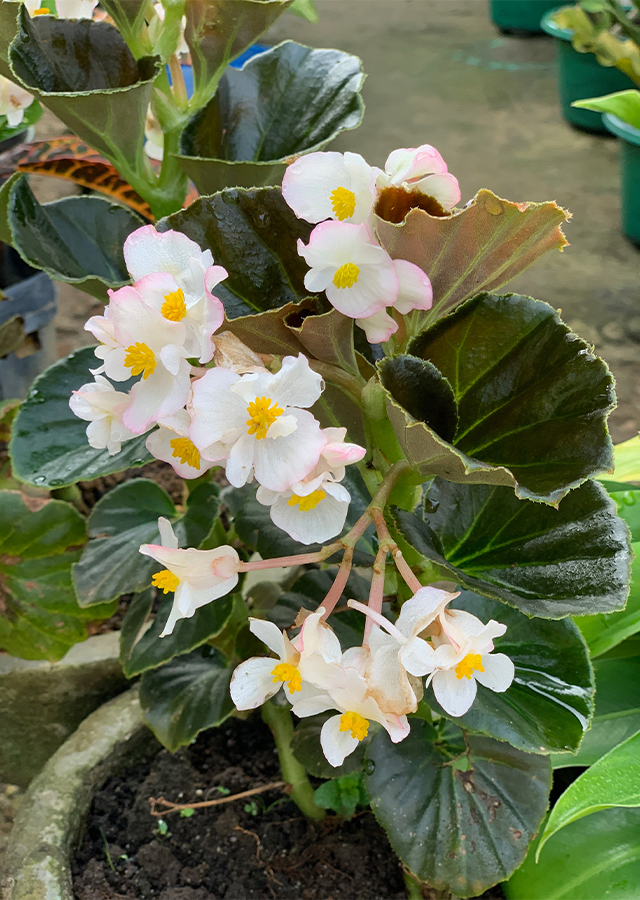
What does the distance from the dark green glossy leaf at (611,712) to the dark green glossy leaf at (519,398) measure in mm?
419

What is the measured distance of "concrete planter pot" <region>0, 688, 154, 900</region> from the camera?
744 mm

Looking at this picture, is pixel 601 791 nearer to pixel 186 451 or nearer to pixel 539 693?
pixel 539 693

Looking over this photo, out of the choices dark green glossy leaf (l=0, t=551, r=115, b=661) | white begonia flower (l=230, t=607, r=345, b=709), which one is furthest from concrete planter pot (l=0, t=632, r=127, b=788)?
white begonia flower (l=230, t=607, r=345, b=709)

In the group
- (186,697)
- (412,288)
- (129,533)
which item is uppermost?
(412,288)

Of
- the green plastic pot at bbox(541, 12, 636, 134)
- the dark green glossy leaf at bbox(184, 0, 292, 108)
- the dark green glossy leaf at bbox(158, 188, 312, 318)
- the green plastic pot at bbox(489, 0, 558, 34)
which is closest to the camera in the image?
the dark green glossy leaf at bbox(158, 188, 312, 318)

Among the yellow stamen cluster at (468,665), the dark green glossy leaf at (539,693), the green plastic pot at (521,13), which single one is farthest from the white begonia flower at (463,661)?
the green plastic pot at (521,13)

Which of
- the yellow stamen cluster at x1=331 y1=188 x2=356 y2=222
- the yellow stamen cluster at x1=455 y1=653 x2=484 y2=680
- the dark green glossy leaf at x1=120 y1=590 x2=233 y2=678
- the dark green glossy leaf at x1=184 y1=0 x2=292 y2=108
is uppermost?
the dark green glossy leaf at x1=184 y1=0 x2=292 y2=108

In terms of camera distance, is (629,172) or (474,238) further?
(629,172)

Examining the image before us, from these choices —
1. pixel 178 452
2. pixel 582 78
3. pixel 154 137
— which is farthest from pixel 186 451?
pixel 582 78

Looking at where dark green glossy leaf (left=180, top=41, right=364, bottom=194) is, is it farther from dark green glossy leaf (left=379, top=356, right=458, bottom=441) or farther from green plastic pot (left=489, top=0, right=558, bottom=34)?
green plastic pot (left=489, top=0, right=558, bottom=34)

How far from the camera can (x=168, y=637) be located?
75 centimetres

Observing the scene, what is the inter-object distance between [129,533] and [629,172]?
6.44 ft

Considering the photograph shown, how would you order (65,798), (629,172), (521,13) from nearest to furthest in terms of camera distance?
(65,798) → (629,172) → (521,13)

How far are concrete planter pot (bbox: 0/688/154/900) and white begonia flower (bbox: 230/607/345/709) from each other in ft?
1.34
